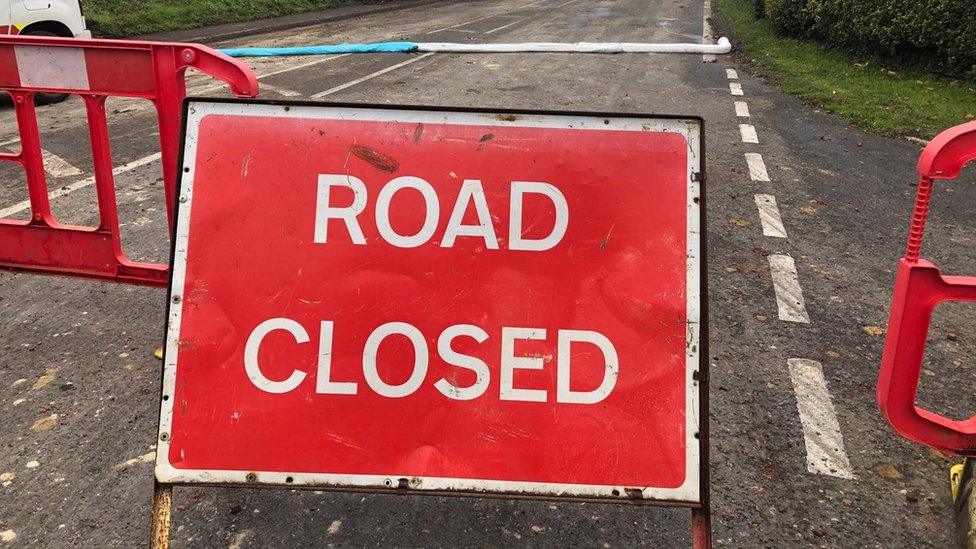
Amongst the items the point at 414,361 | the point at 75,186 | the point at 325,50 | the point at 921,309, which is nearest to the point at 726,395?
the point at 921,309

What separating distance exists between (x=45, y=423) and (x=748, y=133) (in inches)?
289

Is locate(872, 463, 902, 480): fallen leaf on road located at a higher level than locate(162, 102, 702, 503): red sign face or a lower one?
lower

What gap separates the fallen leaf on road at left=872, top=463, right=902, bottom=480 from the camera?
10.5 ft

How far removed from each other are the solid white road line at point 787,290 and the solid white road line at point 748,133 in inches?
134

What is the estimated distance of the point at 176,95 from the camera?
11.6 feet

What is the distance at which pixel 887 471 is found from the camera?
127 inches

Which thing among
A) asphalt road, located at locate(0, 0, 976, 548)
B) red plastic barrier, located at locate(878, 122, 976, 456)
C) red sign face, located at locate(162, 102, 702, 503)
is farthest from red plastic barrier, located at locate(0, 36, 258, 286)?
red plastic barrier, located at locate(878, 122, 976, 456)

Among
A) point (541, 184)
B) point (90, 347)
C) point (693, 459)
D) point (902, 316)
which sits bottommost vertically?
point (90, 347)

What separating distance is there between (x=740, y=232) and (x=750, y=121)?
4.07m

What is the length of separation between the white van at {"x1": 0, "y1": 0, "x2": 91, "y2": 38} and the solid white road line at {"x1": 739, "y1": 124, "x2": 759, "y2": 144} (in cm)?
837

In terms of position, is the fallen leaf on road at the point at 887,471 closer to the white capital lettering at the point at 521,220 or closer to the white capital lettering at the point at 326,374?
the white capital lettering at the point at 521,220

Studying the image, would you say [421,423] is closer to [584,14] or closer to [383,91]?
[383,91]

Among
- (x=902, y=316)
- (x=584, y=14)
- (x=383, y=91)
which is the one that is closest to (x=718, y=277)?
(x=902, y=316)

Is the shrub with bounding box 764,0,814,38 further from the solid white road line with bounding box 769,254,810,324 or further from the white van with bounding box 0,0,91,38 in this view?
the white van with bounding box 0,0,91,38
